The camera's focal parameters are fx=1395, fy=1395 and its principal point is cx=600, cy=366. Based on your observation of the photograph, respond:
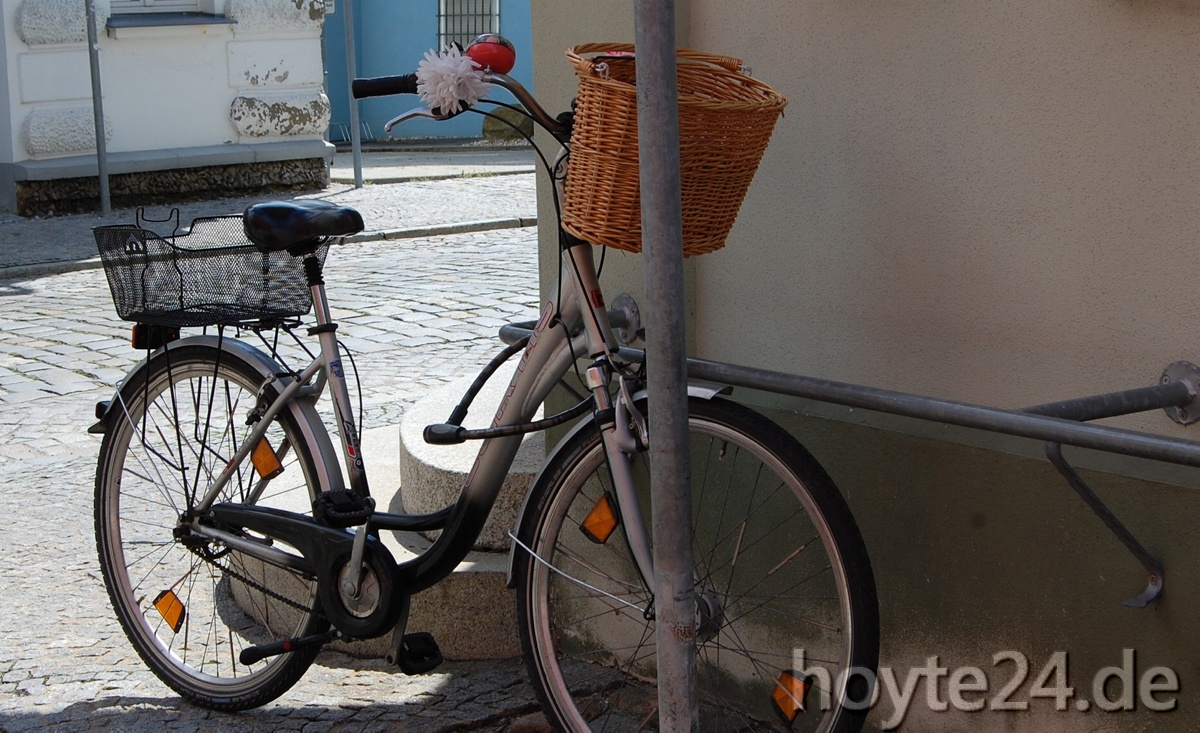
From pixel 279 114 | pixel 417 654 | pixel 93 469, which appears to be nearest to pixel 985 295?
pixel 417 654

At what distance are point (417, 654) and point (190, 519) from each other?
0.76 m

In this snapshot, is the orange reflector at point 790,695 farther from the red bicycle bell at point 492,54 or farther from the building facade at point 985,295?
the red bicycle bell at point 492,54

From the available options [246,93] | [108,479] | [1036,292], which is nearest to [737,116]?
[1036,292]

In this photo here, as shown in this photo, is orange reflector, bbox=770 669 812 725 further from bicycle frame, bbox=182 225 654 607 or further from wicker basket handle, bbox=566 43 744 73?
wicker basket handle, bbox=566 43 744 73

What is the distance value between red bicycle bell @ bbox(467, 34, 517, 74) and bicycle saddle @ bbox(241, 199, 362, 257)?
2.34 ft

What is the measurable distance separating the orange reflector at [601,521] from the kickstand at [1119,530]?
86cm

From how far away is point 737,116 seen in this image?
2.46 m

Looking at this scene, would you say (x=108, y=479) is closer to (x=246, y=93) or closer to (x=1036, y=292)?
(x=1036, y=292)

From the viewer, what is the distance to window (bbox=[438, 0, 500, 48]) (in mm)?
23812

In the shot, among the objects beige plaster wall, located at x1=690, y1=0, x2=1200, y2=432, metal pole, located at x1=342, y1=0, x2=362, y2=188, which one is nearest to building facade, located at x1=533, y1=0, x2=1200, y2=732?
beige plaster wall, located at x1=690, y1=0, x2=1200, y2=432

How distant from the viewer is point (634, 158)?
243 centimetres

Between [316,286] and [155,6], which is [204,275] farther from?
[155,6]

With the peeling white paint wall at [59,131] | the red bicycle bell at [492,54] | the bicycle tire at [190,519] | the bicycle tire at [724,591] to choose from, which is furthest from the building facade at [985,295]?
the peeling white paint wall at [59,131]

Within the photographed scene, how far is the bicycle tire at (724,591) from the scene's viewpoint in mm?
2600
